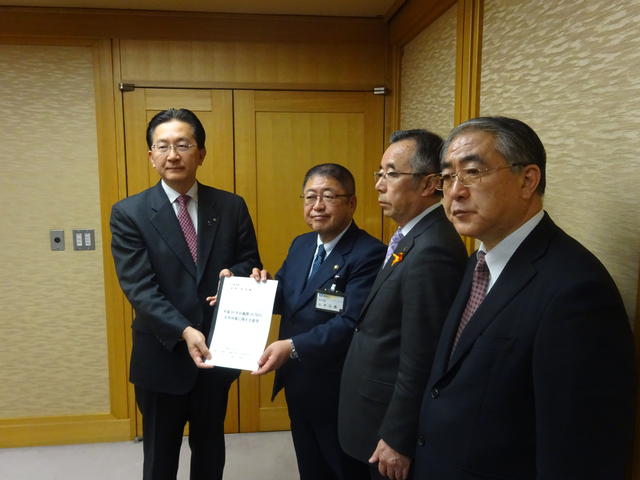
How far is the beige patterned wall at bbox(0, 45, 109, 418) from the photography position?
9.26 feet

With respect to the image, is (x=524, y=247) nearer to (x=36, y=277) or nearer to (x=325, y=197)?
(x=325, y=197)

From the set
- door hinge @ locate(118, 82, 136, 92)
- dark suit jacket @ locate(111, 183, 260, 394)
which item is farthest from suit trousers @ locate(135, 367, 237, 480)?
door hinge @ locate(118, 82, 136, 92)

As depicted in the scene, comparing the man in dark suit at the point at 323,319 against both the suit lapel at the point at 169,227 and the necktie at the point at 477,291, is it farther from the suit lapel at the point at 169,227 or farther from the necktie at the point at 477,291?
the necktie at the point at 477,291

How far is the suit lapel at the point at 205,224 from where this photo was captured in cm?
198

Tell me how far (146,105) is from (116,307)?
1.20 meters

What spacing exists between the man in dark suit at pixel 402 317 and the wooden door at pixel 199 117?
64.1 inches

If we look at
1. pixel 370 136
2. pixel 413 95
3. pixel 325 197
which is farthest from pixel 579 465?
pixel 370 136

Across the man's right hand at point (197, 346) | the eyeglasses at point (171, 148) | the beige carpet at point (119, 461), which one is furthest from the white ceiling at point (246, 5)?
the beige carpet at point (119, 461)

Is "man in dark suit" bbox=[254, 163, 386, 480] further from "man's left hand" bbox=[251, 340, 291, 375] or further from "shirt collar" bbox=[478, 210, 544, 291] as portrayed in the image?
"shirt collar" bbox=[478, 210, 544, 291]

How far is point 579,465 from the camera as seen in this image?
924 mm

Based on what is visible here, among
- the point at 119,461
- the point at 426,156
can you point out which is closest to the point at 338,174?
the point at 426,156

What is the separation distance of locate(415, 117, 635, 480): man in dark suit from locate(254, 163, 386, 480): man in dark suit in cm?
58

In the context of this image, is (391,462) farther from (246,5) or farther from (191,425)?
(246,5)

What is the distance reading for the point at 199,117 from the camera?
9.64ft
